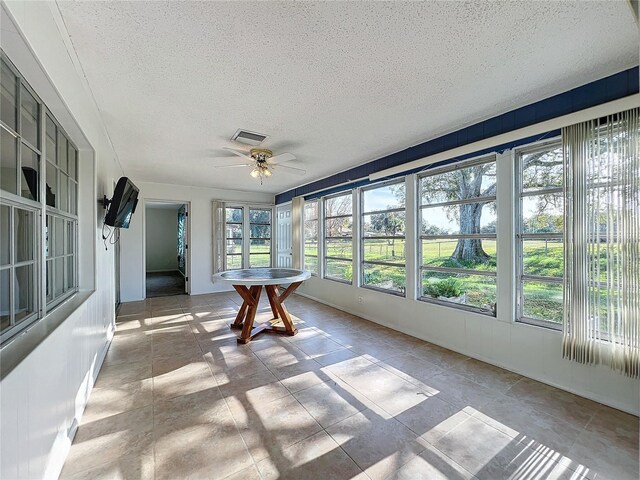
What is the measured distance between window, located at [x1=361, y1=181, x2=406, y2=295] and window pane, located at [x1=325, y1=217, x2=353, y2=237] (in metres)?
0.38

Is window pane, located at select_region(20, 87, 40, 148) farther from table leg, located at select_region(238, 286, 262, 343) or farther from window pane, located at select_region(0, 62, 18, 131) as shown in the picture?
table leg, located at select_region(238, 286, 262, 343)

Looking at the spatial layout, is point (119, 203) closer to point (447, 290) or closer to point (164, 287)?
point (447, 290)

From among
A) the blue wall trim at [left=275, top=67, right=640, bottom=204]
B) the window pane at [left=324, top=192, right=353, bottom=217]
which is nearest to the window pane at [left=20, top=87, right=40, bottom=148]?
the blue wall trim at [left=275, top=67, right=640, bottom=204]

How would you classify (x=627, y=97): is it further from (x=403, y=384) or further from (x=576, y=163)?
(x=403, y=384)

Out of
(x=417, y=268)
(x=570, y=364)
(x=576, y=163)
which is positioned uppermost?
(x=576, y=163)

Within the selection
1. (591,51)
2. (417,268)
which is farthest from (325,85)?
(417,268)

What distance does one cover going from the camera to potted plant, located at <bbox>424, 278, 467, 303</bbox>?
126 inches

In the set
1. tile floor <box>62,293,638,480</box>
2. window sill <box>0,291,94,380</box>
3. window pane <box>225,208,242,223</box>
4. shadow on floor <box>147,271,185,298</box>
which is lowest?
tile floor <box>62,293,638,480</box>

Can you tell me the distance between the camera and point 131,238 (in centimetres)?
561

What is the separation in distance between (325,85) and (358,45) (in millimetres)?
497

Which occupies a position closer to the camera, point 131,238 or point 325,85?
point 325,85

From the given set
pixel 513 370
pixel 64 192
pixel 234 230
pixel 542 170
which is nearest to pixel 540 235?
pixel 542 170

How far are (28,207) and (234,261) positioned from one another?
5.41 metres

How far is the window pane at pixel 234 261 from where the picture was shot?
6.60 m
